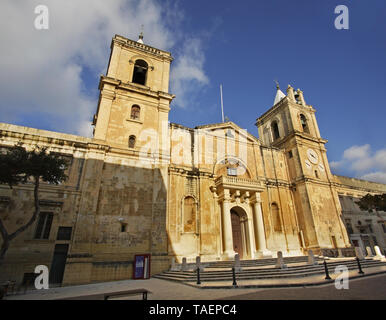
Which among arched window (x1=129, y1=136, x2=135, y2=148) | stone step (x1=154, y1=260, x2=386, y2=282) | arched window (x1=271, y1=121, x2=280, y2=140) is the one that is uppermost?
arched window (x1=271, y1=121, x2=280, y2=140)

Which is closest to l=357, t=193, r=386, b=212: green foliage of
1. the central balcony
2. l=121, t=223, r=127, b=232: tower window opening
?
the central balcony

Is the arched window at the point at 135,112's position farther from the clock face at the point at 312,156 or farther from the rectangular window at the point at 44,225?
the clock face at the point at 312,156

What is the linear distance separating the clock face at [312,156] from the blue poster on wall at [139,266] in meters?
21.6

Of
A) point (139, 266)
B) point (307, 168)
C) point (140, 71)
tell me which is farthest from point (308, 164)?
point (140, 71)

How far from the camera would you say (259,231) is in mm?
19094

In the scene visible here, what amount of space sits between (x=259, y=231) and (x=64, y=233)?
15.1 meters

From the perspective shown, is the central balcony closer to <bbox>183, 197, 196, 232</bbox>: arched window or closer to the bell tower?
<bbox>183, 197, 196, 232</bbox>: arched window

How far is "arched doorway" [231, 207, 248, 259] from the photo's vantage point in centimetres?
1930

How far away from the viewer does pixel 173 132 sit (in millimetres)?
20375

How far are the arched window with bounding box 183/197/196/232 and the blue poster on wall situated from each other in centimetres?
413

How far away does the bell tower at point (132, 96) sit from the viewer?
17938mm

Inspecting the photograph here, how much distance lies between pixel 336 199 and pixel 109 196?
2395 cm

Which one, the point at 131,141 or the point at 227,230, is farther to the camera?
the point at 131,141

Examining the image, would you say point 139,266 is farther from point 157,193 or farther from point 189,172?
point 189,172
